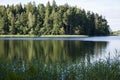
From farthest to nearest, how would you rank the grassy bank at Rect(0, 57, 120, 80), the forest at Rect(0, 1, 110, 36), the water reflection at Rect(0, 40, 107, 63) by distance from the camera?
the forest at Rect(0, 1, 110, 36) < the water reflection at Rect(0, 40, 107, 63) < the grassy bank at Rect(0, 57, 120, 80)

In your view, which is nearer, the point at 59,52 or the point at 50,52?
the point at 59,52

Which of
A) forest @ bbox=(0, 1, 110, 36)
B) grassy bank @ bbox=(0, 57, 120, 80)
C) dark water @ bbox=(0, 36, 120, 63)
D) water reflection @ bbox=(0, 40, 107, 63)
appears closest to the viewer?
grassy bank @ bbox=(0, 57, 120, 80)

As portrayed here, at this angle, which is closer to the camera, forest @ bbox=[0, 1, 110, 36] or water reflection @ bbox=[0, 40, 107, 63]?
water reflection @ bbox=[0, 40, 107, 63]

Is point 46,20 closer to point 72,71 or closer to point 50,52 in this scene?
point 50,52

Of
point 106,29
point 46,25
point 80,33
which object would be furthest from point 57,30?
point 106,29

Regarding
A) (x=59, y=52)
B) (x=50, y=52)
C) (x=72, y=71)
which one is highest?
(x=72, y=71)

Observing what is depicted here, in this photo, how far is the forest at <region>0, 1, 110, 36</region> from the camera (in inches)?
4555

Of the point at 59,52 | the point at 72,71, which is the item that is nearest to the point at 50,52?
the point at 59,52

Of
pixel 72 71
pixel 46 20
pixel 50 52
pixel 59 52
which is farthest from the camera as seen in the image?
pixel 46 20

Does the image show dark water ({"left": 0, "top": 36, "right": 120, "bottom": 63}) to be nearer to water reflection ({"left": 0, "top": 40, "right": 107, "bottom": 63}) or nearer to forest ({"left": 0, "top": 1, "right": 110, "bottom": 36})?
water reflection ({"left": 0, "top": 40, "right": 107, "bottom": 63})

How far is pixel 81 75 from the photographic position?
37.7 ft

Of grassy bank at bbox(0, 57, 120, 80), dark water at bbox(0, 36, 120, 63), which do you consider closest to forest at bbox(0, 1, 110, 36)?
dark water at bbox(0, 36, 120, 63)

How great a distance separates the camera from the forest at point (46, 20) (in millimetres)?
115688

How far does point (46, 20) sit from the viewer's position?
11744 centimetres
